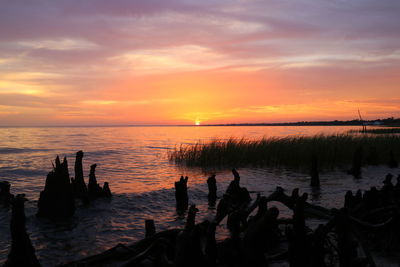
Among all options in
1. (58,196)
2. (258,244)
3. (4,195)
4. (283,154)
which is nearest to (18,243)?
(258,244)

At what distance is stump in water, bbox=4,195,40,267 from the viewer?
13.2ft

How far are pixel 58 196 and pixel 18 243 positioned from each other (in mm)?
5662

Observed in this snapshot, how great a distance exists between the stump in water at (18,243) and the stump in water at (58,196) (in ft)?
Answer: 16.9

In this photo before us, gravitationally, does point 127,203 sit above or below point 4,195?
below

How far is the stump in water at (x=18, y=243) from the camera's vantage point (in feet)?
13.2

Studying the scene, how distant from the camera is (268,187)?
14367mm

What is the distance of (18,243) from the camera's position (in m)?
4.05

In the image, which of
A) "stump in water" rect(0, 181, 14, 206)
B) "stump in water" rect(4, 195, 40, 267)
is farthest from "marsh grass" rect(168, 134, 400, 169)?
"stump in water" rect(4, 195, 40, 267)

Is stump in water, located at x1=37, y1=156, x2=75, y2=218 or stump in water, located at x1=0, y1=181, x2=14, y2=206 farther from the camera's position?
stump in water, located at x1=0, y1=181, x2=14, y2=206

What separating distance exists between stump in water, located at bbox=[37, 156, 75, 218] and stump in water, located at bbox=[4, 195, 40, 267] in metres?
5.14

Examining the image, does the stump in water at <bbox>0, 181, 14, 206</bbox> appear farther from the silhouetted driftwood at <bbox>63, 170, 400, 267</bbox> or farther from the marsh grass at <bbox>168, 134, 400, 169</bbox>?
the marsh grass at <bbox>168, 134, 400, 169</bbox>

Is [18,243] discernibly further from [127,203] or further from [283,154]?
[283,154]

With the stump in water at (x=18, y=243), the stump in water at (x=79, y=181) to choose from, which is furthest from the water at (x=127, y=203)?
the stump in water at (x=18, y=243)

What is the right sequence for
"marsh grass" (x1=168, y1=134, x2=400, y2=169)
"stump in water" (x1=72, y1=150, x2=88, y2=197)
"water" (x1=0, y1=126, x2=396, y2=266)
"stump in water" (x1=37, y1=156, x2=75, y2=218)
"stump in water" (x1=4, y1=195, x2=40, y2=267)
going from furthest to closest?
"marsh grass" (x1=168, y1=134, x2=400, y2=169), "stump in water" (x1=72, y1=150, x2=88, y2=197), "stump in water" (x1=37, y1=156, x2=75, y2=218), "water" (x1=0, y1=126, x2=396, y2=266), "stump in water" (x1=4, y1=195, x2=40, y2=267)
